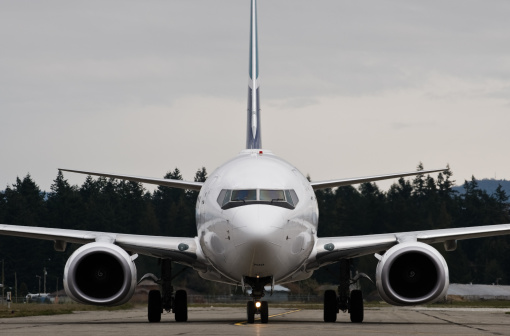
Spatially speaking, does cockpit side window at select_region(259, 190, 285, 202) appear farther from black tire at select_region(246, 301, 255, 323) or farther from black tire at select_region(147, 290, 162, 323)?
black tire at select_region(147, 290, 162, 323)

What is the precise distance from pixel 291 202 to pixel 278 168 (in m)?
1.48

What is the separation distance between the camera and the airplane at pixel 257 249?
23.3 metres

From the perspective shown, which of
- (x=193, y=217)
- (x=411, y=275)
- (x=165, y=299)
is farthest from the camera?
(x=193, y=217)

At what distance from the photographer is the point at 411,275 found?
25.7m

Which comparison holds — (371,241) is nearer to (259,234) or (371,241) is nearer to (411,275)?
(411,275)

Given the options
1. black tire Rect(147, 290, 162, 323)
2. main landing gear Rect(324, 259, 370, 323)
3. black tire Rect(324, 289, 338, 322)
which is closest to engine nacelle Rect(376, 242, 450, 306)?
main landing gear Rect(324, 259, 370, 323)

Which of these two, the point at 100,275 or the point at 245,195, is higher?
the point at 245,195

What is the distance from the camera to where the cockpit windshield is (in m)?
23.5

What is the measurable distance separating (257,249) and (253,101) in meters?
11.8

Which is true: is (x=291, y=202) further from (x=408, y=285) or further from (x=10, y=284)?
(x=10, y=284)

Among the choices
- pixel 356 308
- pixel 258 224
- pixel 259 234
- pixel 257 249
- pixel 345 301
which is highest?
pixel 258 224

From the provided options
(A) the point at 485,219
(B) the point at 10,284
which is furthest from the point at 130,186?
(A) the point at 485,219

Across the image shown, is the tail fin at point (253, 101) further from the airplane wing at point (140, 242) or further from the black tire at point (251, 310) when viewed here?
the black tire at point (251, 310)

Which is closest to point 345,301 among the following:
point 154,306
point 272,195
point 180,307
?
point 180,307
